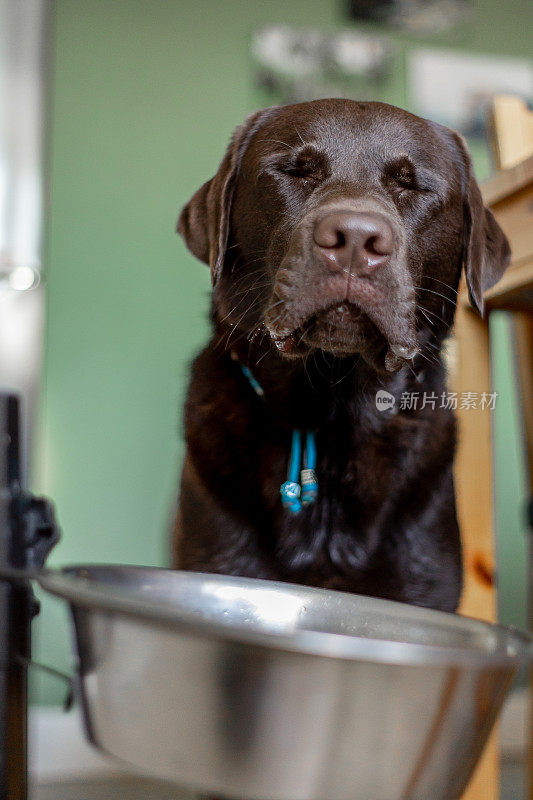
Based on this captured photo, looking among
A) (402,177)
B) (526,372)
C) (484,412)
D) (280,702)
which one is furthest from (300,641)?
(526,372)

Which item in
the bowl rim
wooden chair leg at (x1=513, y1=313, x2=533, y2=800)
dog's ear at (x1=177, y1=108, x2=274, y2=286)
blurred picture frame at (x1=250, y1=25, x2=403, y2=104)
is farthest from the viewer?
wooden chair leg at (x1=513, y1=313, x2=533, y2=800)

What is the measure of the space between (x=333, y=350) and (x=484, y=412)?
274 millimetres

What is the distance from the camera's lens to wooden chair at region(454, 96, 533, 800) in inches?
31.1

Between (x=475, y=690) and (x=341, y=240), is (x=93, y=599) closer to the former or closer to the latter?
(x=475, y=690)

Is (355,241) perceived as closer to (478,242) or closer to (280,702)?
(478,242)

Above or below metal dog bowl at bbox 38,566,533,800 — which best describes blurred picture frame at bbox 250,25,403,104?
above

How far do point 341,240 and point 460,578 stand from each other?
0.44 meters

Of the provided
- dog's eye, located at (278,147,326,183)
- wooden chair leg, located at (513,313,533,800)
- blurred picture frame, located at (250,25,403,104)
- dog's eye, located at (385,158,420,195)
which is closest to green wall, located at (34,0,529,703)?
blurred picture frame, located at (250,25,403,104)

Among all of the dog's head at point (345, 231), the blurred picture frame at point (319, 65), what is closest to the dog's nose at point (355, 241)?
the dog's head at point (345, 231)

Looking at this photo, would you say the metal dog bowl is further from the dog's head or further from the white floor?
the dog's head

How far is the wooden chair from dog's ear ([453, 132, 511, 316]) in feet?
0.09

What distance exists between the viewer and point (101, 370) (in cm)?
106

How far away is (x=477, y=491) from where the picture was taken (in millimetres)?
861

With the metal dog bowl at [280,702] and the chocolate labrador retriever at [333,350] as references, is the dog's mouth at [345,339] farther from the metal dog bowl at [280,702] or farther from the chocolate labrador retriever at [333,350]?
the metal dog bowl at [280,702]
